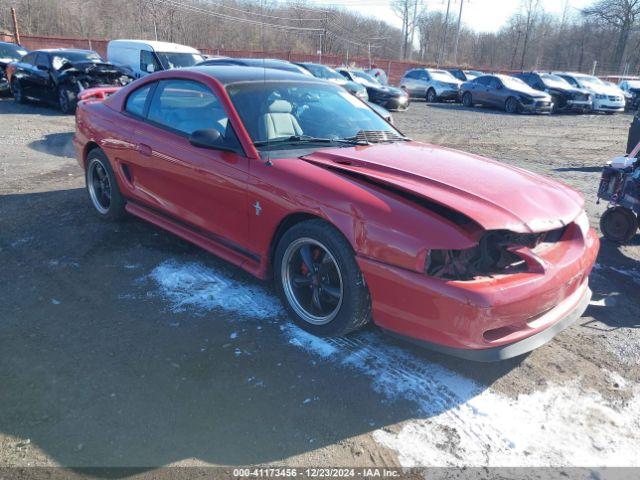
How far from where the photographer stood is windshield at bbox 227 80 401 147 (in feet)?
11.7

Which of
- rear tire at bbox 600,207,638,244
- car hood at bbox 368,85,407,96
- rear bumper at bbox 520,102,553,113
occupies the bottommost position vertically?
rear tire at bbox 600,207,638,244

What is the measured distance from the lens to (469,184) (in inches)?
117

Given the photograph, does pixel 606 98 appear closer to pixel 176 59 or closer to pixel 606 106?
pixel 606 106

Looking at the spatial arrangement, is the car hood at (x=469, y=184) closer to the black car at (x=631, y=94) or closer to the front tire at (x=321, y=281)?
the front tire at (x=321, y=281)

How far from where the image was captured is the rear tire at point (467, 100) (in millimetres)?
21109

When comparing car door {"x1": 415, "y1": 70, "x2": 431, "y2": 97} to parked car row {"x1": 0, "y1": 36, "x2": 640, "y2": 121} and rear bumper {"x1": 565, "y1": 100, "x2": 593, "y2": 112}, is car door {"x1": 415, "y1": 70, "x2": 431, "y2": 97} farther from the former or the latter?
rear bumper {"x1": 565, "y1": 100, "x2": 593, "y2": 112}

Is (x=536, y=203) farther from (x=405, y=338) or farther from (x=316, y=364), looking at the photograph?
(x=316, y=364)

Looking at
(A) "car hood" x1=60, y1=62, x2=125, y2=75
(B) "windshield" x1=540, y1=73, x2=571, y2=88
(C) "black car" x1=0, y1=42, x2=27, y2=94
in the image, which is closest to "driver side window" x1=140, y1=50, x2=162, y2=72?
(A) "car hood" x1=60, y1=62, x2=125, y2=75

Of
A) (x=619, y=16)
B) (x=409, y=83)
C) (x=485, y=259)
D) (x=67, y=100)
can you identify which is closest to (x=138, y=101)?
(x=485, y=259)

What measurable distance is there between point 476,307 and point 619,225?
11.5 feet

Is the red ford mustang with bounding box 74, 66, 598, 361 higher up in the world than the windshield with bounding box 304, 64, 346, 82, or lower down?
lower down

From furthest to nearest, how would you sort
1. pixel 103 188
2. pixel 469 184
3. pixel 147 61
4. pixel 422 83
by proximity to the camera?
pixel 422 83
pixel 147 61
pixel 103 188
pixel 469 184

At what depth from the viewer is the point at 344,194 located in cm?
283

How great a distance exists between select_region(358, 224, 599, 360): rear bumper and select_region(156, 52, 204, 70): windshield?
12886mm
